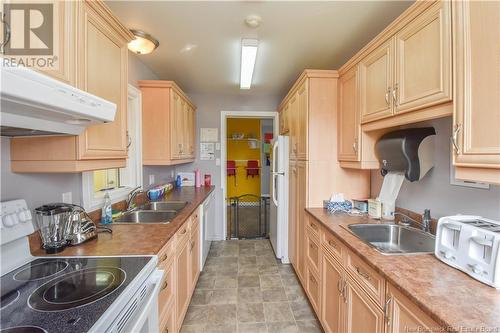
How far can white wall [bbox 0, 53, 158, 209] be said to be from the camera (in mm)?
1173

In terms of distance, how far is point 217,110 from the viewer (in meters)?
4.13

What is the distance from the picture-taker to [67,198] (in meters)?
1.58

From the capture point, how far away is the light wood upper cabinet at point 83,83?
1139 mm

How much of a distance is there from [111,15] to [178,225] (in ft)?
4.61

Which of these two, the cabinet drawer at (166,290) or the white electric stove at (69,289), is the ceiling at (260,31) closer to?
the white electric stove at (69,289)

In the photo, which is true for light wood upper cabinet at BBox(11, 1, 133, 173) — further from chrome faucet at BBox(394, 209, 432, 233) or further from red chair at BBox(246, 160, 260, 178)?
red chair at BBox(246, 160, 260, 178)

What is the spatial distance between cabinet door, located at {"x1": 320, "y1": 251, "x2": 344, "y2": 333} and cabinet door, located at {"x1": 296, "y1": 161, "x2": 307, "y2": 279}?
56 cm

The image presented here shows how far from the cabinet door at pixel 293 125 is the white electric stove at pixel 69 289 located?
199 centimetres

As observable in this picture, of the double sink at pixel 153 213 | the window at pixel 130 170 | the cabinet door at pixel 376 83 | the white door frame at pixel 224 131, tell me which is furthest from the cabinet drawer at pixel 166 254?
the white door frame at pixel 224 131

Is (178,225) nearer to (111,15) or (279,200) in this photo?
(111,15)

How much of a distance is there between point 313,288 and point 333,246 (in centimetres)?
67

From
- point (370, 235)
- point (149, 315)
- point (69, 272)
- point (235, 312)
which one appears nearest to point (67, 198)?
point (69, 272)

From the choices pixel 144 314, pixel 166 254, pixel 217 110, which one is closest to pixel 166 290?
pixel 166 254

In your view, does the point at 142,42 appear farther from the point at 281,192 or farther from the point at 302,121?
the point at 281,192
